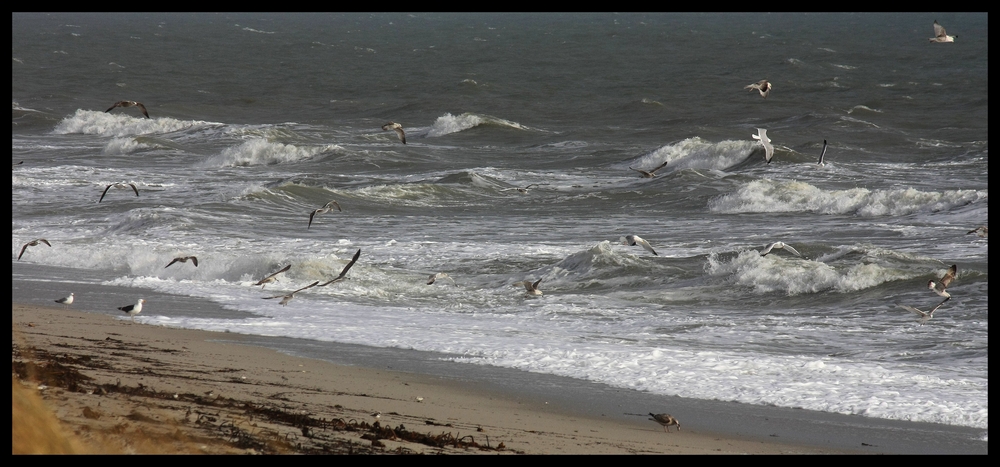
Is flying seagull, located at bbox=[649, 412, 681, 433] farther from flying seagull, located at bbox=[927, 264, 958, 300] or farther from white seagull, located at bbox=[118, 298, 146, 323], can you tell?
flying seagull, located at bbox=[927, 264, 958, 300]

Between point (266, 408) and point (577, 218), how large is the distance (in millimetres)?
13563

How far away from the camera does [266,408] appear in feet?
18.3

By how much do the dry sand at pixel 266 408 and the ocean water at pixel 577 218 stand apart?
1.17 metres

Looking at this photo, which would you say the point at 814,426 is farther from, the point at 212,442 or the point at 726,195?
the point at 726,195

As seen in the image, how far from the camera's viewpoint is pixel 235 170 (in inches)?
1059

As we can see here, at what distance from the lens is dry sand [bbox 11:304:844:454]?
4.49 m

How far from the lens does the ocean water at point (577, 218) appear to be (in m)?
8.65

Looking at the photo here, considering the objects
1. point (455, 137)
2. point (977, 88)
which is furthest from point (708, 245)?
point (977, 88)

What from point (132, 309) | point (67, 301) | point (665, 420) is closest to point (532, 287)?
point (132, 309)

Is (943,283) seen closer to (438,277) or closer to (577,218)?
(438,277)

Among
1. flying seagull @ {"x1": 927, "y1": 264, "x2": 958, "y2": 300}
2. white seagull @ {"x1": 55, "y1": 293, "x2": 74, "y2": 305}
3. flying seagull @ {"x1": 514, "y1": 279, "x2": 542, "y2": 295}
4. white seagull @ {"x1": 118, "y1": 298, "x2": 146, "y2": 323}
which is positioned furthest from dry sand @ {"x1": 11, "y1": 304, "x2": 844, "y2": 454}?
flying seagull @ {"x1": 927, "y1": 264, "x2": 958, "y2": 300}

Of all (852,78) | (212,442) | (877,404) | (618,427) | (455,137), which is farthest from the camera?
(852,78)

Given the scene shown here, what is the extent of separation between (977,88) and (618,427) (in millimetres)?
43854

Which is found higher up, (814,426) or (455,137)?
(814,426)
